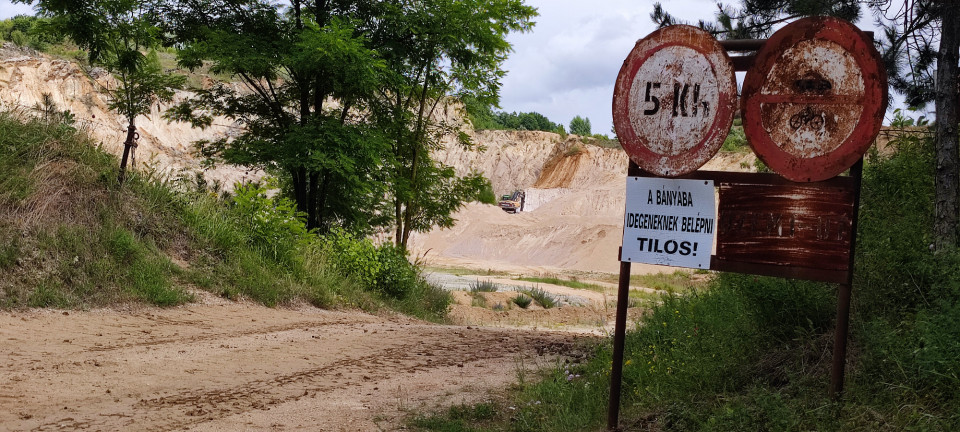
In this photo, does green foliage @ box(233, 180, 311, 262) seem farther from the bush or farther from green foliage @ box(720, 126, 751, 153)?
green foliage @ box(720, 126, 751, 153)

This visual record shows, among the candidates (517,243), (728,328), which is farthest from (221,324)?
(517,243)

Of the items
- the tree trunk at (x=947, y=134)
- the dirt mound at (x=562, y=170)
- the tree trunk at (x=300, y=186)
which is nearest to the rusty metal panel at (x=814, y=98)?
the tree trunk at (x=947, y=134)

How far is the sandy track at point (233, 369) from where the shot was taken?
579 centimetres

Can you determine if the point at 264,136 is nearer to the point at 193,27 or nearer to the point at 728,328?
the point at 193,27

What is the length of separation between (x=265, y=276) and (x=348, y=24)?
17.8 feet

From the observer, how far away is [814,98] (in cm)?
465

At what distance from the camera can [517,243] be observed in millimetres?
51188

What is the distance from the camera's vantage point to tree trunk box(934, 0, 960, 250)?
20.2 feet

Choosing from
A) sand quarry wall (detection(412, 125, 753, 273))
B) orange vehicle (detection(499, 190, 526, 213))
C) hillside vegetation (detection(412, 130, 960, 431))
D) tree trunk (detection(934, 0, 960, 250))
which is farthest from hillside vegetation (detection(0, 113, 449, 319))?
orange vehicle (detection(499, 190, 526, 213))

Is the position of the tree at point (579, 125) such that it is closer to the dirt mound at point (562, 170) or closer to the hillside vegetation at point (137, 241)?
the dirt mound at point (562, 170)

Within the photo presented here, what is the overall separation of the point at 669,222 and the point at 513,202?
186 feet

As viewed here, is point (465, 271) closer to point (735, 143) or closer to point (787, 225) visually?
point (735, 143)

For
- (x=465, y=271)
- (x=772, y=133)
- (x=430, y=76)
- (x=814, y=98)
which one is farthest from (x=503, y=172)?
(x=814, y=98)

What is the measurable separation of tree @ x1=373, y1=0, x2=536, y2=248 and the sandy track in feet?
23.8
